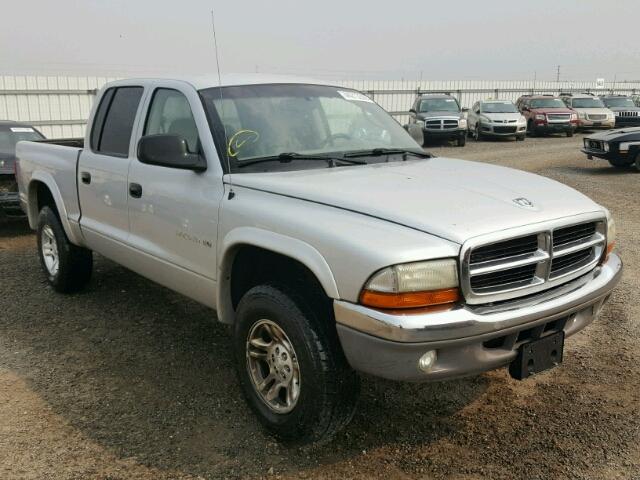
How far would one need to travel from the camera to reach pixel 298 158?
11.8 feet

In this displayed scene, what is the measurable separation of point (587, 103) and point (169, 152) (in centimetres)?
2531

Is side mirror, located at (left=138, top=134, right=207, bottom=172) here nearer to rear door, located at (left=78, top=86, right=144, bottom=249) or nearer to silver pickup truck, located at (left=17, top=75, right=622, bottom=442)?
silver pickup truck, located at (left=17, top=75, right=622, bottom=442)

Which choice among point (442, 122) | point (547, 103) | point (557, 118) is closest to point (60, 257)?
point (442, 122)

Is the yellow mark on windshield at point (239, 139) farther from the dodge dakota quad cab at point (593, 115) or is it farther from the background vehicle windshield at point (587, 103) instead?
the background vehicle windshield at point (587, 103)

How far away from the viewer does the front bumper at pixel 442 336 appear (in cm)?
251

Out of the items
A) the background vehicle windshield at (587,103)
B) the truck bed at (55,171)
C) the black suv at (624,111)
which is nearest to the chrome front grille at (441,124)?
the background vehicle windshield at (587,103)

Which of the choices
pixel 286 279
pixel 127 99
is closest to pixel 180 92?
pixel 127 99

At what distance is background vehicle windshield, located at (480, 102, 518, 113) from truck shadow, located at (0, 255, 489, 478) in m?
20.1

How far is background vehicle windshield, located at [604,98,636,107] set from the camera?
1040 inches

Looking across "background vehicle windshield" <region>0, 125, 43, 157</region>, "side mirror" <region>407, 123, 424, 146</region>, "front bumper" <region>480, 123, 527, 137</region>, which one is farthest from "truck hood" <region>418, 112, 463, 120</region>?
"side mirror" <region>407, 123, 424, 146</region>

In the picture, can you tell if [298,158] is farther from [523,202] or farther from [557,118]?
[557,118]

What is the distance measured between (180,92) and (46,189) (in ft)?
8.10

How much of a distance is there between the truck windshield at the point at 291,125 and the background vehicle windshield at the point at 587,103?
77.3ft

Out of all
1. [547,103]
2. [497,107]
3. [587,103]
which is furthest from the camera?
[587,103]
